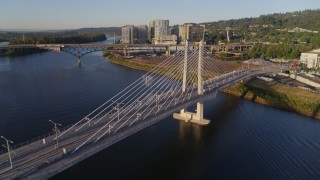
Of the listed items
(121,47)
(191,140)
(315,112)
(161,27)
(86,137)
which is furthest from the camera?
(161,27)

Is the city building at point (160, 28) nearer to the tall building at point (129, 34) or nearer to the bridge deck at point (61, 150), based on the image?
the tall building at point (129, 34)

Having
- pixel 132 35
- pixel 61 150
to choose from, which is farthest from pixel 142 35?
pixel 61 150

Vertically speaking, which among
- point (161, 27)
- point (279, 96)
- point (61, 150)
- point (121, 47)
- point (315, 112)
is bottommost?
point (315, 112)

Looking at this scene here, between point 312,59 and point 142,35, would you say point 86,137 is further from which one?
point 142,35

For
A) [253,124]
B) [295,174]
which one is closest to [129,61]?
[253,124]

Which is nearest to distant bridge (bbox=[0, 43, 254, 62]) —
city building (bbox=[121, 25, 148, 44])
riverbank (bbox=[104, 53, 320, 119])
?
city building (bbox=[121, 25, 148, 44])

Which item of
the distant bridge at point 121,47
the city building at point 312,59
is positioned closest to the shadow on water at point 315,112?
the city building at point 312,59

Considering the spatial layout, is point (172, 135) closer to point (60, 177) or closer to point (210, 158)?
point (210, 158)
